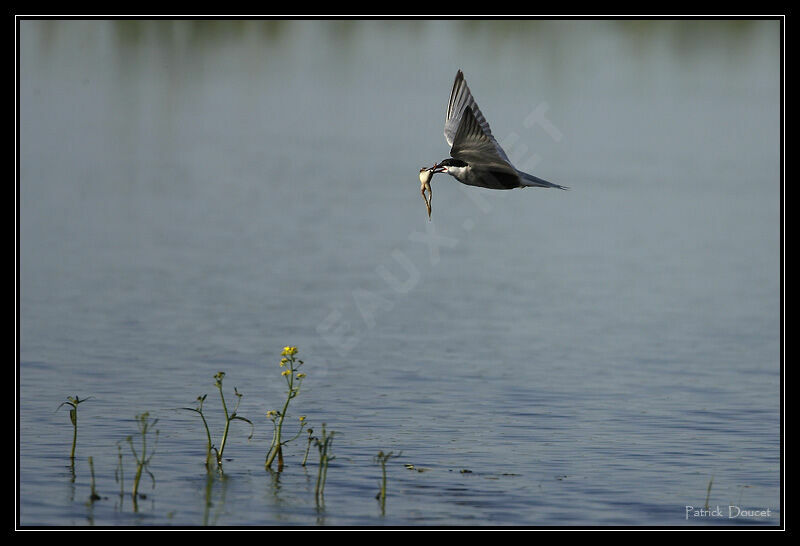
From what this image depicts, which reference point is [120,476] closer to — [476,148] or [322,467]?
[322,467]

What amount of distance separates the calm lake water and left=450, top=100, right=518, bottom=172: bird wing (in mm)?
2048

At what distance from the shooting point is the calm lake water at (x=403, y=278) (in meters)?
8.70

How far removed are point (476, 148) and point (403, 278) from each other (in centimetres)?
758

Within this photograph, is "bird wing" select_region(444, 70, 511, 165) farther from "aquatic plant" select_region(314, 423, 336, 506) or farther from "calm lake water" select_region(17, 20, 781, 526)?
"calm lake water" select_region(17, 20, 781, 526)

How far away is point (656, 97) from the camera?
84.9 feet

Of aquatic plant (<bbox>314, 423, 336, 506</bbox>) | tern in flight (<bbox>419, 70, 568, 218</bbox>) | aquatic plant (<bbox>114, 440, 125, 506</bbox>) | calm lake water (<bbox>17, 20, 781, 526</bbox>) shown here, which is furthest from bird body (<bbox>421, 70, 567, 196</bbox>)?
aquatic plant (<bbox>114, 440, 125, 506</bbox>)

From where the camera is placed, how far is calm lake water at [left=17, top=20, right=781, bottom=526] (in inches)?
342

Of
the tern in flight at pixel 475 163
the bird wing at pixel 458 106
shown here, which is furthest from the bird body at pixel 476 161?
the bird wing at pixel 458 106

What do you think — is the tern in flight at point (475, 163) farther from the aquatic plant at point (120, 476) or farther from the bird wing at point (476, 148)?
the aquatic plant at point (120, 476)

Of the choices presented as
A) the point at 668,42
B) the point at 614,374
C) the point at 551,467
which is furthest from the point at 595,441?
the point at 668,42

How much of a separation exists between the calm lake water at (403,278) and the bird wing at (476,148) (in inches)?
80.6

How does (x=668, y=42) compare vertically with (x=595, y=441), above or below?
above

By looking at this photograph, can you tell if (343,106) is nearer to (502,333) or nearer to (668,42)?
(668,42)

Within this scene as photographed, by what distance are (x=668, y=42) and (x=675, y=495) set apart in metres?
23.3
